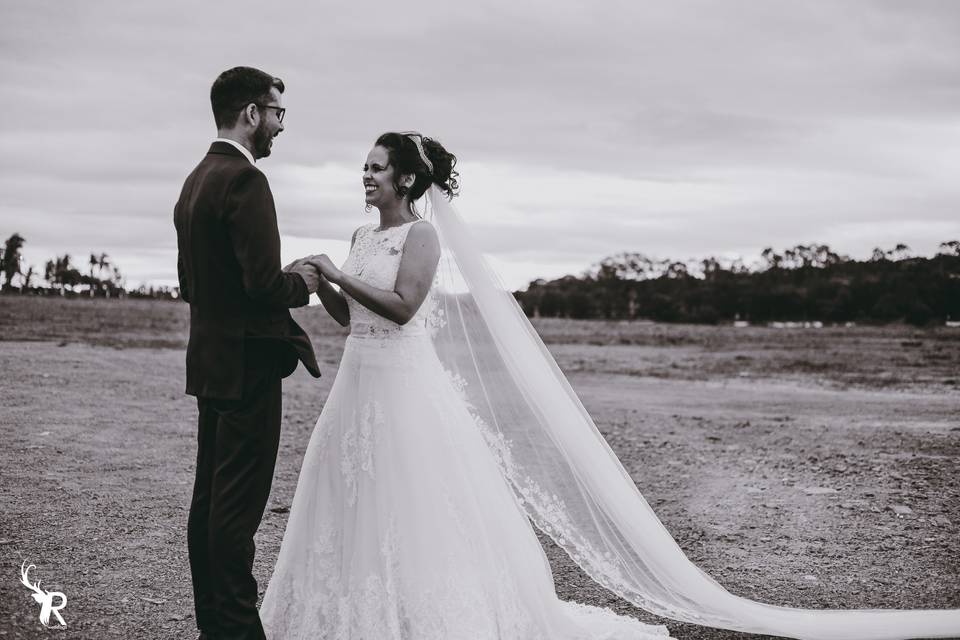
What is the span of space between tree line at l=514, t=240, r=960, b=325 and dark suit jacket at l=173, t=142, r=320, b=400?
4690 centimetres

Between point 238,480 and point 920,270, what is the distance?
5701 centimetres

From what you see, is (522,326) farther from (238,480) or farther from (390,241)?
(238,480)

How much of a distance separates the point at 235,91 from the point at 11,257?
4279 cm

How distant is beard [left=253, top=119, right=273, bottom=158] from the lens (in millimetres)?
3680

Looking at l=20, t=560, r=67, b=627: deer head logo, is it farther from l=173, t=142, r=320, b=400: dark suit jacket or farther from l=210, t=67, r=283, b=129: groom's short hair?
l=210, t=67, r=283, b=129: groom's short hair

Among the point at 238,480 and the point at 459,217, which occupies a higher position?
the point at 459,217

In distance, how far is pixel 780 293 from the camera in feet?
195

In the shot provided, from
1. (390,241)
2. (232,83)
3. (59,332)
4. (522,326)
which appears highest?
(232,83)

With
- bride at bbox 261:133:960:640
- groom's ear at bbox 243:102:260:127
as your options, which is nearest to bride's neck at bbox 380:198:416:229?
bride at bbox 261:133:960:640

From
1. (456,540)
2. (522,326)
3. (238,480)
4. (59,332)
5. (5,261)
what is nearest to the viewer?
(238,480)

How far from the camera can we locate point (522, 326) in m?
4.60

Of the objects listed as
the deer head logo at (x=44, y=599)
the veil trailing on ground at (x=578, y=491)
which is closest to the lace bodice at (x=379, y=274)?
the veil trailing on ground at (x=578, y=491)

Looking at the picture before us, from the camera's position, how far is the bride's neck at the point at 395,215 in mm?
4363

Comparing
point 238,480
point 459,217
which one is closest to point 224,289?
point 238,480
